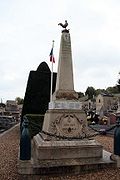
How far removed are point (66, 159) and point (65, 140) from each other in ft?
2.23

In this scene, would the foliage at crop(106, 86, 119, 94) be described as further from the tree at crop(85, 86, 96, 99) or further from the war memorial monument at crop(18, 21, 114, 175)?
the war memorial monument at crop(18, 21, 114, 175)

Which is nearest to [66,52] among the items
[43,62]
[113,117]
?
[43,62]

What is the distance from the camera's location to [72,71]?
1017 cm

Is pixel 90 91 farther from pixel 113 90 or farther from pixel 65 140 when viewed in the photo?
pixel 65 140

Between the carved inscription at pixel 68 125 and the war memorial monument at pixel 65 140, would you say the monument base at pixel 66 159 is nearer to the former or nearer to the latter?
the war memorial monument at pixel 65 140

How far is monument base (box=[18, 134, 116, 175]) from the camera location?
8.02 m

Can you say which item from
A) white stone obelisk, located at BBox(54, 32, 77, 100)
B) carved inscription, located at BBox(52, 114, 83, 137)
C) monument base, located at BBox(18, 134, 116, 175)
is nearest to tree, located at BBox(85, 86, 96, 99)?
white stone obelisk, located at BBox(54, 32, 77, 100)

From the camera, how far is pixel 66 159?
859 cm

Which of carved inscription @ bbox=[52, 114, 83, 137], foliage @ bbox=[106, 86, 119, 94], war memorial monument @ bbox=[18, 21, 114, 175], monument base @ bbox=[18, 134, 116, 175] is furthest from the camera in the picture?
foliage @ bbox=[106, 86, 119, 94]

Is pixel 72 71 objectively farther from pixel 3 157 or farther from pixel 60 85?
pixel 3 157

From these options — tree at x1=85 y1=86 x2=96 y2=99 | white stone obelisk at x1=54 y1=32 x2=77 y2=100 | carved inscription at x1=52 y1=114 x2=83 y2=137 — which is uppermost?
tree at x1=85 y1=86 x2=96 y2=99

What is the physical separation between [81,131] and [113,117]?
87.9 ft

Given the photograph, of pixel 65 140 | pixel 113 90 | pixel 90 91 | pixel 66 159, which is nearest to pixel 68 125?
pixel 65 140

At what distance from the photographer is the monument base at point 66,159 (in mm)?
8021
